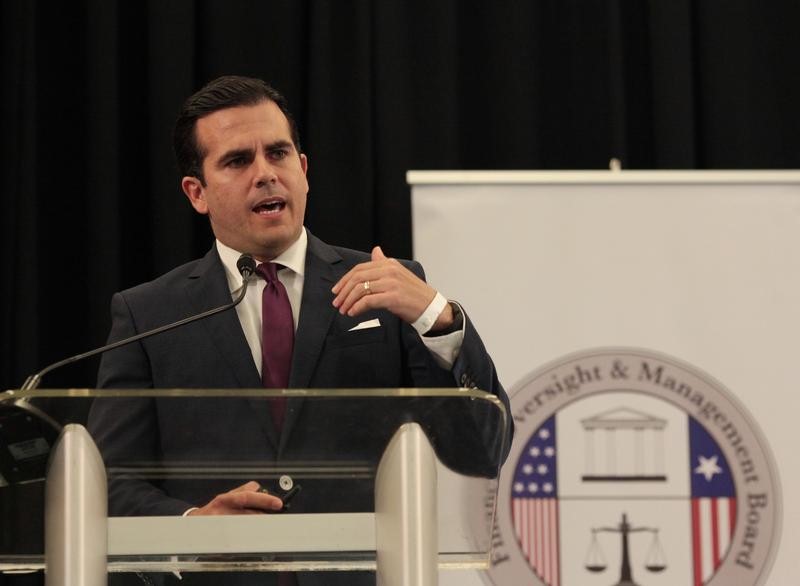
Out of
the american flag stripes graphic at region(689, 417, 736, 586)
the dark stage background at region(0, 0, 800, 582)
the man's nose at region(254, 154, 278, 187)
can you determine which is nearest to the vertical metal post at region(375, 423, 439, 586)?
the man's nose at region(254, 154, 278, 187)

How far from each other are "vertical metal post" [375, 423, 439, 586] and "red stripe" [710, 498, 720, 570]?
5.93 feet

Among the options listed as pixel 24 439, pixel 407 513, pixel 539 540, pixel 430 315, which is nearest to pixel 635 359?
pixel 539 540

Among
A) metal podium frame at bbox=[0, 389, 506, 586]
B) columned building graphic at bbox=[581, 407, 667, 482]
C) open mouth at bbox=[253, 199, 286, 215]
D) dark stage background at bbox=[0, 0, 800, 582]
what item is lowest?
metal podium frame at bbox=[0, 389, 506, 586]

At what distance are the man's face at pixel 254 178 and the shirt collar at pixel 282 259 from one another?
0.6 inches

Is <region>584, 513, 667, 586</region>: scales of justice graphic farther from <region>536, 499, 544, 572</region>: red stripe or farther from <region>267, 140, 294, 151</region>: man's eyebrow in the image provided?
<region>267, 140, 294, 151</region>: man's eyebrow

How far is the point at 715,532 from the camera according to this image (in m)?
3.31

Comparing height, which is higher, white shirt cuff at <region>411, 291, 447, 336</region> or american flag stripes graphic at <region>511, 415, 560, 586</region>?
white shirt cuff at <region>411, 291, 447, 336</region>

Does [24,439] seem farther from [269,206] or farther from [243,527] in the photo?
[269,206]

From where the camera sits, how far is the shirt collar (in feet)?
8.42

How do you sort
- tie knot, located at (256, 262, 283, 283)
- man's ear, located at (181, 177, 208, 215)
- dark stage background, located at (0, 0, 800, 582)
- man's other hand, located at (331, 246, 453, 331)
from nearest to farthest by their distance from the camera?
man's other hand, located at (331, 246, 453, 331) < tie knot, located at (256, 262, 283, 283) < man's ear, located at (181, 177, 208, 215) < dark stage background, located at (0, 0, 800, 582)

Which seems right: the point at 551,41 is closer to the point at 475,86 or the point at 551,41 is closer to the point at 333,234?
the point at 475,86

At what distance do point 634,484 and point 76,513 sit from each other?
195 cm

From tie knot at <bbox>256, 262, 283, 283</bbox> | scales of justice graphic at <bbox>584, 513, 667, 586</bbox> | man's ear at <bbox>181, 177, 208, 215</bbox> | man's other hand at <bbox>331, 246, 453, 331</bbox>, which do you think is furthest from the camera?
scales of justice graphic at <bbox>584, 513, 667, 586</bbox>

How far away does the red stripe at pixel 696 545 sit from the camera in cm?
330
